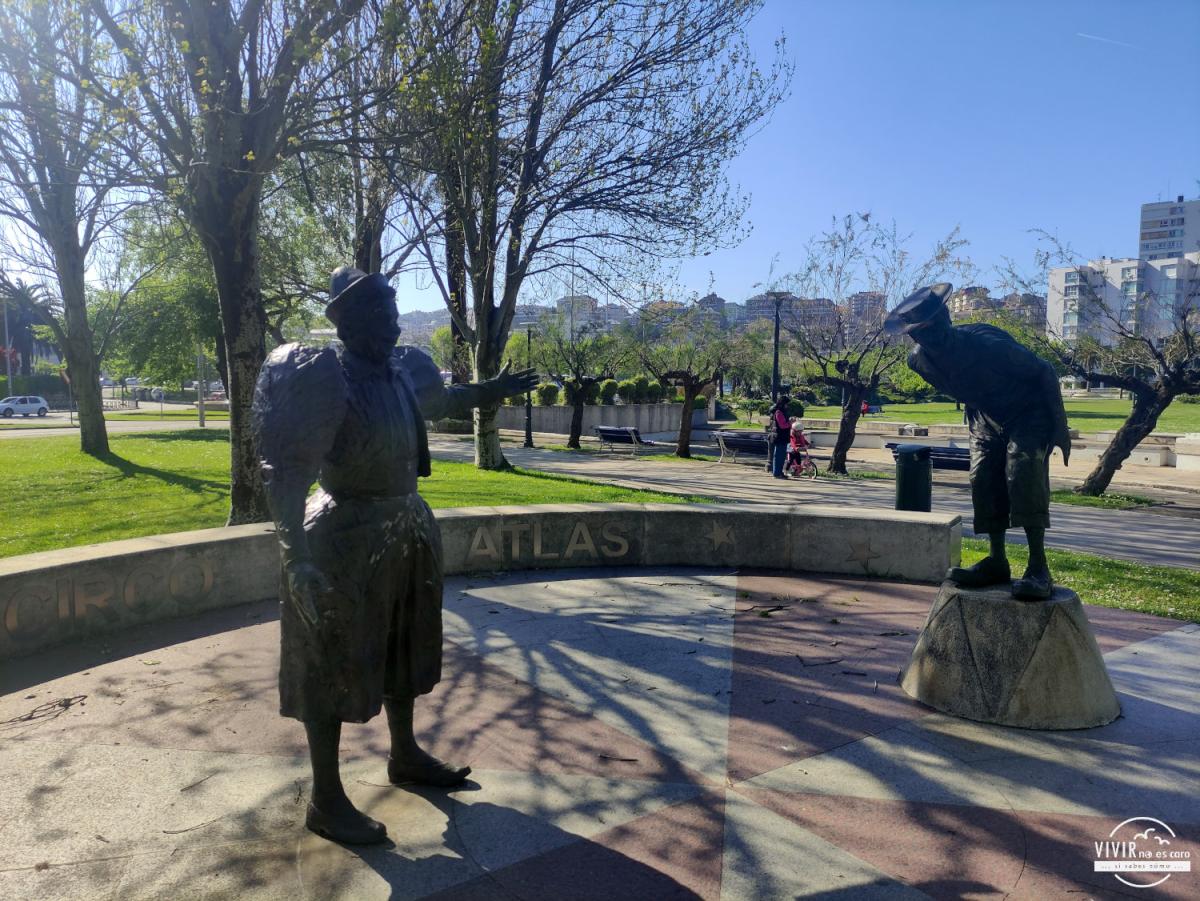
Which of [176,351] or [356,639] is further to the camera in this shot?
[176,351]

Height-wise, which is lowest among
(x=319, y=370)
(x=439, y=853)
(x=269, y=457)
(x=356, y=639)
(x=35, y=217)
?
(x=439, y=853)

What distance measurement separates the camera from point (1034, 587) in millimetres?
4258

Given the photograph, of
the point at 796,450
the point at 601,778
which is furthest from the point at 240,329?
the point at 796,450

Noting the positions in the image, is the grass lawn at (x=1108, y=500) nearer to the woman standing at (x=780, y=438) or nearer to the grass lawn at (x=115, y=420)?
the woman standing at (x=780, y=438)

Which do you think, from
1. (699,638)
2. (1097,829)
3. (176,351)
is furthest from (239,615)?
(176,351)

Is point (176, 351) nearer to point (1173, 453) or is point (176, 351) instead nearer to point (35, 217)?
point (35, 217)

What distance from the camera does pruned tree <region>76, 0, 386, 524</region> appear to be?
7.64 meters

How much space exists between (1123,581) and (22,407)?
51.0 metres

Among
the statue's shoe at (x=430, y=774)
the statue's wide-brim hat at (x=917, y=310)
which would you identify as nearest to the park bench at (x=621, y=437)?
the statue's wide-brim hat at (x=917, y=310)

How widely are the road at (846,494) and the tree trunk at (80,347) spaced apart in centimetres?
743

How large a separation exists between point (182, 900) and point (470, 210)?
41.8ft

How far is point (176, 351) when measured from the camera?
27.1m

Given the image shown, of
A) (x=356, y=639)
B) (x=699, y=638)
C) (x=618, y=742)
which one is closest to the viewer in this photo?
(x=356, y=639)

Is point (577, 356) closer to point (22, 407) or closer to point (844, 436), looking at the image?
point (844, 436)
